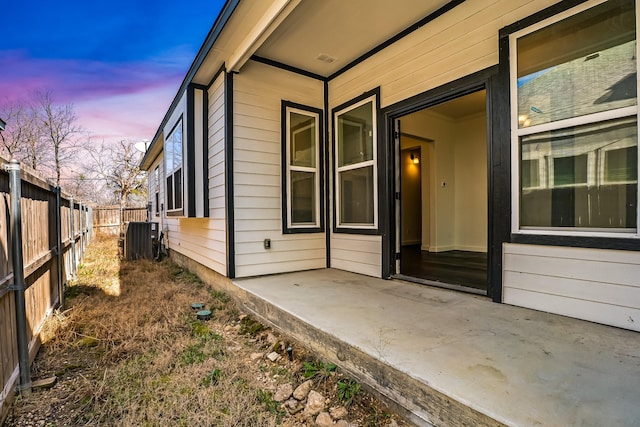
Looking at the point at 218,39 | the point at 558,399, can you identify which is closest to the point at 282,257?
the point at 218,39

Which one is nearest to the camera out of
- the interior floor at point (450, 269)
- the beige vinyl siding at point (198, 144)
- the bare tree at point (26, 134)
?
the interior floor at point (450, 269)

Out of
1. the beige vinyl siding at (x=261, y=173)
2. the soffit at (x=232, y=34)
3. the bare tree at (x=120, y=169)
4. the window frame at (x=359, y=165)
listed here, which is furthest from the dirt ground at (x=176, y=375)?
the bare tree at (x=120, y=169)

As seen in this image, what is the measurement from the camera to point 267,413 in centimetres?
173

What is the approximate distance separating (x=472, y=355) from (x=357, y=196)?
267 centimetres

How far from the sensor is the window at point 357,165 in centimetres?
390

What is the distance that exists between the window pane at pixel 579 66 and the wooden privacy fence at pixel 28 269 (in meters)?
3.76

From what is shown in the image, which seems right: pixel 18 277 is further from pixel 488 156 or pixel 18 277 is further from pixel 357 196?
pixel 488 156

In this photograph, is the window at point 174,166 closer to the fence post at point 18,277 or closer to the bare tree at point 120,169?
the fence post at point 18,277

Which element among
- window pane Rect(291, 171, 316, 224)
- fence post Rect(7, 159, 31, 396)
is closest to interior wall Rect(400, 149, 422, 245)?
window pane Rect(291, 171, 316, 224)

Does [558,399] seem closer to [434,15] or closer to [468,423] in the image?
[468,423]

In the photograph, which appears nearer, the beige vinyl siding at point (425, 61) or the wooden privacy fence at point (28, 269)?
the wooden privacy fence at point (28, 269)

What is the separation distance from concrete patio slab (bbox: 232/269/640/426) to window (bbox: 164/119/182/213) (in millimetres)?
3302

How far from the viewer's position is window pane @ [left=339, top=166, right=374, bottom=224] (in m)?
3.96

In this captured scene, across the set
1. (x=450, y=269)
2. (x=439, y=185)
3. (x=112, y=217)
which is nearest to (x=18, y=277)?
(x=450, y=269)
